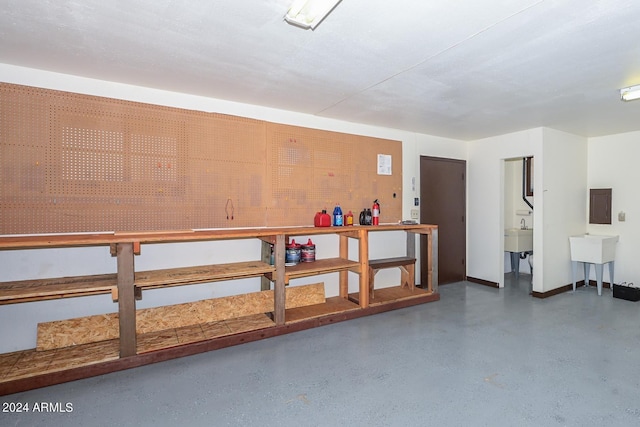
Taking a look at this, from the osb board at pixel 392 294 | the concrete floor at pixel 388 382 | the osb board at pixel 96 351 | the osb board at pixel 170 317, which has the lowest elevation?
the concrete floor at pixel 388 382

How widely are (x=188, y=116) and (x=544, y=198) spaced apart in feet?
15.6

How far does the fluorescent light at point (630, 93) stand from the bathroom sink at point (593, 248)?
250cm

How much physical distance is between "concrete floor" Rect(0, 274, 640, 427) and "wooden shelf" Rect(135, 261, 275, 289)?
67 centimetres

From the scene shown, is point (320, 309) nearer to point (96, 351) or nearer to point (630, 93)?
point (96, 351)

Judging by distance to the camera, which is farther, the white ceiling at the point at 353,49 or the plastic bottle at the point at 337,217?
the plastic bottle at the point at 337,217

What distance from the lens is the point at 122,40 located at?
2145 mm

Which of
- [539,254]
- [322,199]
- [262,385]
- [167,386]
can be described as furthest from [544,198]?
[167,386]

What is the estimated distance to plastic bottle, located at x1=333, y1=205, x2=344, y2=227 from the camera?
3.92 m

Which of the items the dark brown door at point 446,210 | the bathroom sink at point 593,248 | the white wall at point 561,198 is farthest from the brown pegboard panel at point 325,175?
the bathroom sink at point 593,248

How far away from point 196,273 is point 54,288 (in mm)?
999

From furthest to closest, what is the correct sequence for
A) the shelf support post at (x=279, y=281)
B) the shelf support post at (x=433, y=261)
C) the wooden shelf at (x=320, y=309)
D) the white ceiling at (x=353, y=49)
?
the shelf support post at (x=433, y=261) < the wooden shelf at (x=320, y=309) < the shelf support post at (x=279, y=281) < the white ceiling at (x=353, y=49)

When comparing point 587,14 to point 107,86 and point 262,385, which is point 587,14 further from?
point 107,86

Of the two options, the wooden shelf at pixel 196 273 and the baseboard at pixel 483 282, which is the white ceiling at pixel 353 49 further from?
the baseboard at pixel 483 282

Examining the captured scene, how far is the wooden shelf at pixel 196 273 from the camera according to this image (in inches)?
106
